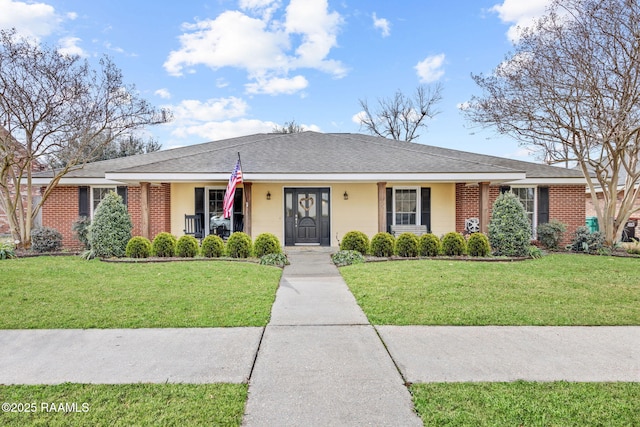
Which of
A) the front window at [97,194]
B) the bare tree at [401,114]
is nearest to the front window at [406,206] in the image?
the front window at [97,194]

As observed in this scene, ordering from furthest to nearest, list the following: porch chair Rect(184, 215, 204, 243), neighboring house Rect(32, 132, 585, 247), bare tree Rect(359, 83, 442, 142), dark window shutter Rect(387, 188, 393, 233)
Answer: bare tree Rect(359, 83, 442, 142) → dark window shutter Rect(387, 188, 393, 233) → porch chair Rect(184, 215, 204, 243) → neighboring house Rect(32, 132, 585, 247)

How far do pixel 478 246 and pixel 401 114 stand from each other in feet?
81.1

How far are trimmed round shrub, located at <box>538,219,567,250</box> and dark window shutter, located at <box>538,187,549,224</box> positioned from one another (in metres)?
0.61

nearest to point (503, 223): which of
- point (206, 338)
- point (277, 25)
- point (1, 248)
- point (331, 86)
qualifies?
point (206, 338)

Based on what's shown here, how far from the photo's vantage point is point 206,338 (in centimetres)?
400

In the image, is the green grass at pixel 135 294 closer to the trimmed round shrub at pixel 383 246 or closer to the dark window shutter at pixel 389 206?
the trimmed round shrub at pixel 383 246

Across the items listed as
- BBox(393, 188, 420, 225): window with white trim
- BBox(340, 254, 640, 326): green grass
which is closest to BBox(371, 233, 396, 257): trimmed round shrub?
BBox(340, 254, 640, 326): green grass

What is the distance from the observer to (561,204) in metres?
12.6

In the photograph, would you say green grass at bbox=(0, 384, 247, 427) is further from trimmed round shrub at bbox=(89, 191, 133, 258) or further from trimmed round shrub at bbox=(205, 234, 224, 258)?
trimmed round shrub at bbox=(89, 191, 133, 258)

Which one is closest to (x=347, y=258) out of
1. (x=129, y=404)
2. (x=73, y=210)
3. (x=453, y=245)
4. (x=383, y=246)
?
(x=383, y=246)

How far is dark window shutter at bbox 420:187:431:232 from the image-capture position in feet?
42.5

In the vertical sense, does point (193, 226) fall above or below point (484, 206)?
below

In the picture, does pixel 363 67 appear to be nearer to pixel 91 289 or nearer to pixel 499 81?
pixel 499 81

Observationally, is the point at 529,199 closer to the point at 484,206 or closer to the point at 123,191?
the point at 484,206
